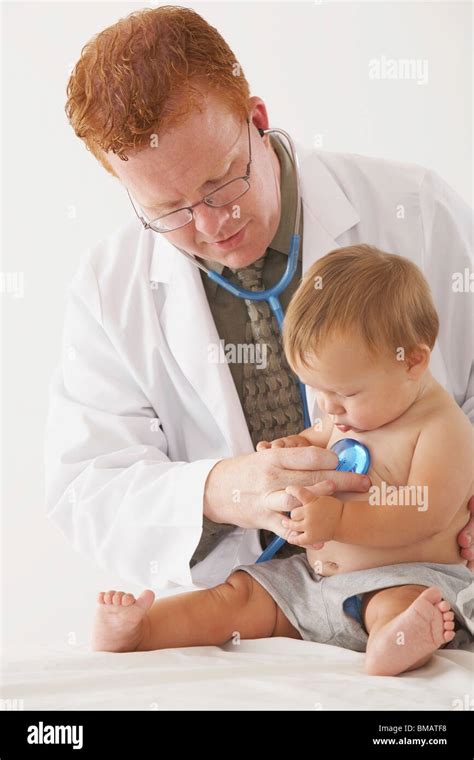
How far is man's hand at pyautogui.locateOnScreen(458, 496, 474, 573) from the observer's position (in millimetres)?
1606

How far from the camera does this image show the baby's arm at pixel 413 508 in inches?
58.4

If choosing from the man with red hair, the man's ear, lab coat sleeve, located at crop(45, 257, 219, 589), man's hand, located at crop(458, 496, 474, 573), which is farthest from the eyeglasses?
man's hand, located at crop(458, 496, 474, 573)

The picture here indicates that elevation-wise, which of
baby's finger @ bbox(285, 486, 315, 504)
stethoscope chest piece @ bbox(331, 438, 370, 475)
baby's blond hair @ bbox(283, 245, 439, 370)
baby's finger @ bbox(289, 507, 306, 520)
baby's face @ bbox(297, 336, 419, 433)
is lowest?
baby's finger @ bbox(289, 507, 306, 520)

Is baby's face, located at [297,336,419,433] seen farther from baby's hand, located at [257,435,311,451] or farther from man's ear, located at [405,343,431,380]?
baby's hand, located at [257,435,311,451]

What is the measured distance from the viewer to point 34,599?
9.19 feet

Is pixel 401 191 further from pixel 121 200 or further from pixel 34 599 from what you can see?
pixel 34 599

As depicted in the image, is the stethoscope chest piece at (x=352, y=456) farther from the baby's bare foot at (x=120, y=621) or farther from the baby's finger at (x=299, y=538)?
the baby's bare foot at (x=120, y=621)

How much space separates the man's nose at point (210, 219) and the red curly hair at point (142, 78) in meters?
0.15

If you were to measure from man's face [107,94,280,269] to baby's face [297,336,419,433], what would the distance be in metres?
0.31

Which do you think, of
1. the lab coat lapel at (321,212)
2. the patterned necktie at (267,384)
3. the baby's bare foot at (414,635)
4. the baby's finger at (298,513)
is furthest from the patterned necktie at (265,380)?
the baby's bare foot at (414,635)

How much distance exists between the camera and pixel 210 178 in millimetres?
1628
